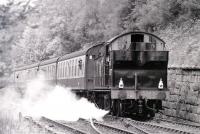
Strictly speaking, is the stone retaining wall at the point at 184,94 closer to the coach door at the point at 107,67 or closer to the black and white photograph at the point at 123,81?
the black and white photograph at the point at 123,81

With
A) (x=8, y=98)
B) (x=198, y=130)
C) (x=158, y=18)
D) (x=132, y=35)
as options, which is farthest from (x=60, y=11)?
(x=198, y=130)

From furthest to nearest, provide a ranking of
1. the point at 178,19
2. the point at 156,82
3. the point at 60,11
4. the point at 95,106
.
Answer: the point at 60,11 < the point at 178,19 < the point at 95,106 < the point at 156,82

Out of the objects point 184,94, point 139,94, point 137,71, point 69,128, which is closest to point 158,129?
point 139,94

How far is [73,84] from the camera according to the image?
23156mm

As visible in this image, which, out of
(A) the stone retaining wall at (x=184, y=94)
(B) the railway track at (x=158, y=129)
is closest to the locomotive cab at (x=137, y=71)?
(A) the stone retaining wall at (x=184, y=94)

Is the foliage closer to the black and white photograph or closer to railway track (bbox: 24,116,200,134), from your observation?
the black and white photograph

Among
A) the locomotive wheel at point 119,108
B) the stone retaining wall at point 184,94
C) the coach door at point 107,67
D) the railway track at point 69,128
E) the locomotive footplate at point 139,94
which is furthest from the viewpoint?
the stone retaining wall at point 184,94

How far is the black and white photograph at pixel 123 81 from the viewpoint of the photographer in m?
17.1

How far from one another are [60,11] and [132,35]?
35.6 metres

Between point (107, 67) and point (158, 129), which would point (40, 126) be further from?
point (158, 129)

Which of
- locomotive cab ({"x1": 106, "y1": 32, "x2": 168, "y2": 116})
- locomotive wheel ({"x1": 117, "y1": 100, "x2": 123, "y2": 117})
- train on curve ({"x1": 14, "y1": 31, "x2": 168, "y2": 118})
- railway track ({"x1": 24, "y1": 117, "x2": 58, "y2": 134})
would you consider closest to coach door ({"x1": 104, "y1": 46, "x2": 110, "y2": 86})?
train on curve ({"x1": 14, "y1": 31, "x2": 168, "y2": 118})

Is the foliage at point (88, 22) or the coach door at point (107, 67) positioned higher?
the foliage at point (88, 22)

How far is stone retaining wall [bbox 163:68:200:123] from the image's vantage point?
727 inches

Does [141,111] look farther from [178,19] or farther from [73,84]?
[178,19]
